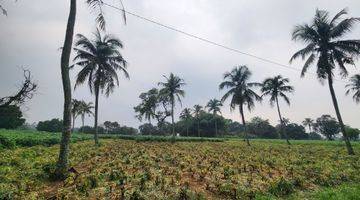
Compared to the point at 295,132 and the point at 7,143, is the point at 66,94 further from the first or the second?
the point at 295,132

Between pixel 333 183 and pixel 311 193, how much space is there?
9.78 ft

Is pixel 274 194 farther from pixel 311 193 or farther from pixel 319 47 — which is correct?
pixel 319 47

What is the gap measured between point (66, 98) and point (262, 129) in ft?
319

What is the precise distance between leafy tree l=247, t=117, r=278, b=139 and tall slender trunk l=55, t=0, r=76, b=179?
95625 millimetres

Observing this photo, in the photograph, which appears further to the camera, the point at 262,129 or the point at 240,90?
the point at 262,129

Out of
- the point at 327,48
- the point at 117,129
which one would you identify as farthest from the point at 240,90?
the point at 117,129

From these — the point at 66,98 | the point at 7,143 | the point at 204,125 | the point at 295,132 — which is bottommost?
the point at 7,143

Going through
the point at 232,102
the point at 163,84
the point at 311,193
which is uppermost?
the point at 163,84

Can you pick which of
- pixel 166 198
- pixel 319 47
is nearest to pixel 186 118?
pixel 319 47

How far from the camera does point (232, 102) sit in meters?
46.2

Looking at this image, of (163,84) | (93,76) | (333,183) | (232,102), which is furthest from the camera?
(163,84)

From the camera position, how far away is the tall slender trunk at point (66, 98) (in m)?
13.7

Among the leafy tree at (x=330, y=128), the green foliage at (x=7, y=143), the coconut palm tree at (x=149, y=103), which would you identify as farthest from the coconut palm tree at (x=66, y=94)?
the leafy tree at (x=330, y=128)

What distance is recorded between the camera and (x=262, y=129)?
4168 inches
